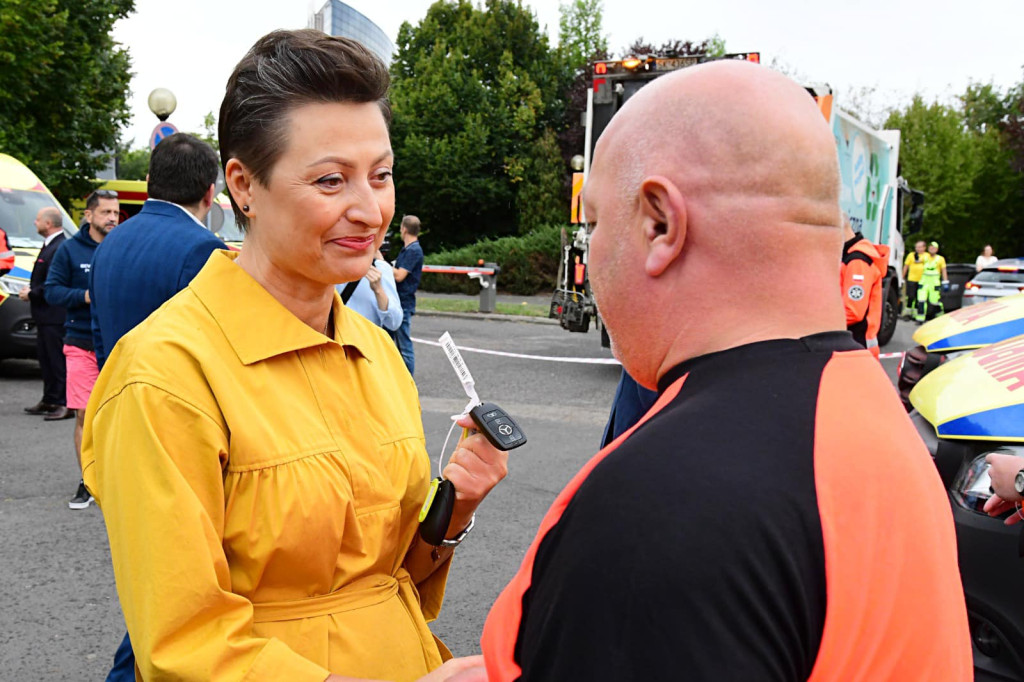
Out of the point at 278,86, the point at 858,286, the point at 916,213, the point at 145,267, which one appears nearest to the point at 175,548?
the point at 278,86

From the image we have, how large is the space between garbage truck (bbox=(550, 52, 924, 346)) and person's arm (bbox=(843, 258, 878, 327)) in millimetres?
3179

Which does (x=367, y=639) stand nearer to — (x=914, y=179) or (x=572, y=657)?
(x=572, y=657)

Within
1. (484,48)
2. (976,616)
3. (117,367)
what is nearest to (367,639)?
(117,367)

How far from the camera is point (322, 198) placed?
69.5 inches

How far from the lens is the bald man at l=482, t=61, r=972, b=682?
873 millimetres

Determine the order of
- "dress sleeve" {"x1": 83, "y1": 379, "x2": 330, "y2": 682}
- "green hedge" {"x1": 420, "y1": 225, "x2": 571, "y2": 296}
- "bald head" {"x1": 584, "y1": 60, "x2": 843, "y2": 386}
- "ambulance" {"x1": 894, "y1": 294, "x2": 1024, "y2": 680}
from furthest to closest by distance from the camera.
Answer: "green hedge" {"x1": 420, "y1": 225, "x2": 571, "y2": 296} < "ambulance" {"x1": 894, "y1": 294, "x2": 1024, "y2": 680} < "dress sleeve" {"x1": 83, "y1": 379, "x2": 330, "y2": 682} < "bald head" {"x1": 584, "y1": 60, "x2": 843, "y2": 386}

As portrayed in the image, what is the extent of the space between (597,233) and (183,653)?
0.94m

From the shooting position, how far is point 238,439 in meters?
1.56

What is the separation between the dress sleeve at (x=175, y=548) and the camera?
1.44m

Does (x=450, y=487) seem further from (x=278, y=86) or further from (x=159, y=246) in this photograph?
(x=159, y=246)

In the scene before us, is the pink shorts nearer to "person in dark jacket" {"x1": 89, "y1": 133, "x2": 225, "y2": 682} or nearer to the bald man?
"person in dark jacket" {"x1": 89, "y1": 133, "x2": 225, "y2": 682}

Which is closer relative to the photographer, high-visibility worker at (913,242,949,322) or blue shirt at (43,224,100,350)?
blue shirt at (43,224,100,350)

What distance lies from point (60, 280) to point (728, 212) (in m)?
7.13

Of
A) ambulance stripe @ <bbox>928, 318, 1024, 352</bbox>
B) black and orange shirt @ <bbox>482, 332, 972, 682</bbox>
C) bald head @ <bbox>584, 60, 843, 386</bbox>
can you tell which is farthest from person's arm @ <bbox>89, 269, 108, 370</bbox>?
ambulance stripe @ <bbox>928, 318, 1024, 352</bbox>
